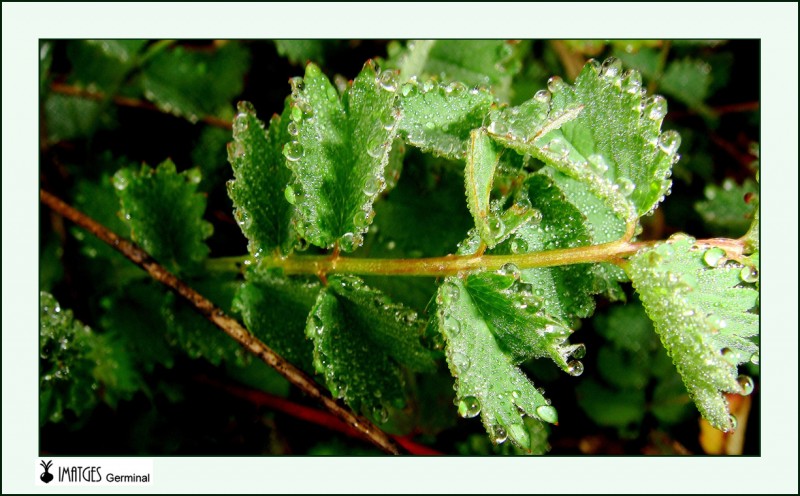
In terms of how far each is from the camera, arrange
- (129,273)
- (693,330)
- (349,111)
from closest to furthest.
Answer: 1. (693,330)
2. (349,111)
3. (129,273)

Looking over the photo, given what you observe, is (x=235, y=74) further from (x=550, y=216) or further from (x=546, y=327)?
(x=546, y=327)

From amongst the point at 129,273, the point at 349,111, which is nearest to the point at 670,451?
the point at 349,111

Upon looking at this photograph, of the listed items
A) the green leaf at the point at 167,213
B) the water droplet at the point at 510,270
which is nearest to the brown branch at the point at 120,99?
the green leaf at the point at 167,213

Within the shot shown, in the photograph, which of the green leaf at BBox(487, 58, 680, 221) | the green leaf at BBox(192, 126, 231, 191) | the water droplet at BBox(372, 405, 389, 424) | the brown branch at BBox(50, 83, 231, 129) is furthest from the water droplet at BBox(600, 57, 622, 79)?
the brown branch at BBox(50, 83, 231, 129)

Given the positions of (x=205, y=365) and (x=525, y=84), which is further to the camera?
(x=525, y=84)

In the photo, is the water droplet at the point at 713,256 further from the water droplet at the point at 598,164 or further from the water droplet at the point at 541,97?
the water droplet at the point at 541,97

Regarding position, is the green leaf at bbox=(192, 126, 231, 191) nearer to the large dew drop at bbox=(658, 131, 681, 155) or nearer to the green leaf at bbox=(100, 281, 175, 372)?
the green leaf at bbox=(100, 281, 175, 372)
